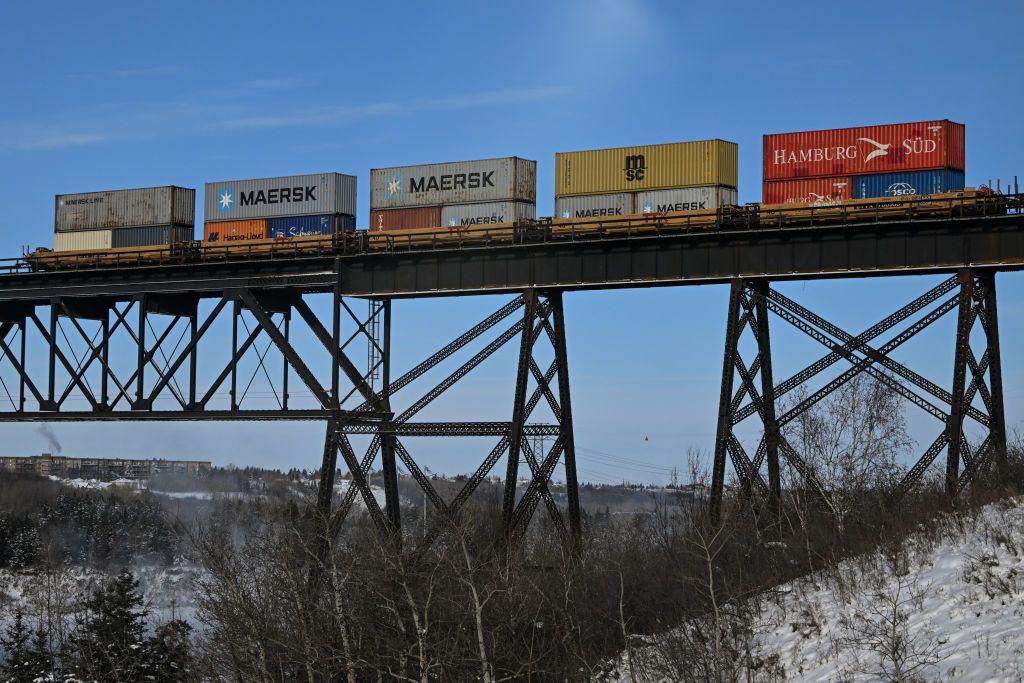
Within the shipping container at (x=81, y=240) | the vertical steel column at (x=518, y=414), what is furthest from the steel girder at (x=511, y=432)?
the shipping container at (x=81, y=240)

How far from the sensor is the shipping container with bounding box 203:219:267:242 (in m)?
53.2

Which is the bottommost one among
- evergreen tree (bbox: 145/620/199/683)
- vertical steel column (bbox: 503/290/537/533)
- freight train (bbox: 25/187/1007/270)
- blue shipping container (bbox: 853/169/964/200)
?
evergreen tree (bbox: 145/620/199/683)

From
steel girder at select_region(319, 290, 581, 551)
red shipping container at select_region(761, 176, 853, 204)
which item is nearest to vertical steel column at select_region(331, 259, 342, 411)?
steel girder at select_region(319, 290, 581, 551)

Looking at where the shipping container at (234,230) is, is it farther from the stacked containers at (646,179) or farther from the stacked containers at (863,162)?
the stacked containers at (863,162)

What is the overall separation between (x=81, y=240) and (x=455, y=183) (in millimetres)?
17984

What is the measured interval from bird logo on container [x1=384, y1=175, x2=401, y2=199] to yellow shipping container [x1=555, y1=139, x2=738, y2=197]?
638cm

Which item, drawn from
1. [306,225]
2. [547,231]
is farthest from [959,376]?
[306,225]

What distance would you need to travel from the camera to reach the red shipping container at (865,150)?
42.0 metres

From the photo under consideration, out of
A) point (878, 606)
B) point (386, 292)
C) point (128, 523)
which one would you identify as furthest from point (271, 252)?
point (128, 523)

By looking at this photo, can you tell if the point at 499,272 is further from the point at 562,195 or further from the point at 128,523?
the point at 128,523

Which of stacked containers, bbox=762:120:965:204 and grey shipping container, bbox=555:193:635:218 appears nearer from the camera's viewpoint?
stacked containers, bbox=762:120:965:204

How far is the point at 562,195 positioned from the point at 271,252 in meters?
11.8

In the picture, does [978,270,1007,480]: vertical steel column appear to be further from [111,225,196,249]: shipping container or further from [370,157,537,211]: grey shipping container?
[111,225,196,249]: shipping container

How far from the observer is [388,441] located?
161 ft
